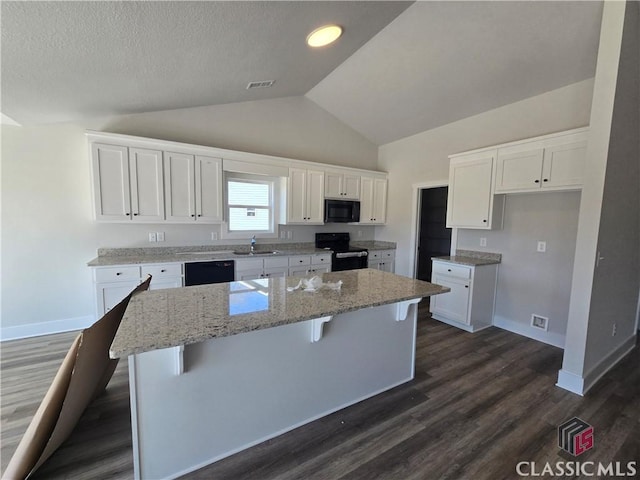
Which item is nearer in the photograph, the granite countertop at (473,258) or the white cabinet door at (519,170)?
the white cabinet door at (519,170)

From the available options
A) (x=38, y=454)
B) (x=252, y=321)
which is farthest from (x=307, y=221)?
(x=38, y=454)

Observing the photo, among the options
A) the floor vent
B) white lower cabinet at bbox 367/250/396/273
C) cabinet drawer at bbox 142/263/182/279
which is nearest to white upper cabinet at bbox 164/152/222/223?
cabinet drawer at bbox 142/263/182/279

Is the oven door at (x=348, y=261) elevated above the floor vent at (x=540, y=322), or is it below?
above

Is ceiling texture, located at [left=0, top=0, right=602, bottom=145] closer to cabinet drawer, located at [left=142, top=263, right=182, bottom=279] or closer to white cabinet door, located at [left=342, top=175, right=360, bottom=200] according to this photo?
white cabinet door, located at [left=342, top=175, right=360, bottom=200]

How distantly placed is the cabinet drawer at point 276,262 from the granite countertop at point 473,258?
2.16 m

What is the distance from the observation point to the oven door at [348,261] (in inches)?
180

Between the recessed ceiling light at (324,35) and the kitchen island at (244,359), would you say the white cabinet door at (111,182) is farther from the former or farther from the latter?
the recessed ceiling light at (324,35)

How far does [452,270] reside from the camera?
12.1 ft

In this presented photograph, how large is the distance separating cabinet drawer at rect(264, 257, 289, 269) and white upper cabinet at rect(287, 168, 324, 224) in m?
0.65

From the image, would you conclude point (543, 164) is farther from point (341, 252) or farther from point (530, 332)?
point (341, 252)

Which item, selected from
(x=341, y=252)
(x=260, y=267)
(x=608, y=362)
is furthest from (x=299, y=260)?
(x=608, y=362)

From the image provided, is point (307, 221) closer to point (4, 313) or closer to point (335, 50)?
point (335, 50)

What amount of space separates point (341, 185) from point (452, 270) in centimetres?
222

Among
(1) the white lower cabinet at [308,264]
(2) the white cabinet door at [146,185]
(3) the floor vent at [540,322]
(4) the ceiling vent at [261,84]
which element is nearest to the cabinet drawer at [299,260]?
(1) the white lower cabinet at [308,264]
